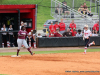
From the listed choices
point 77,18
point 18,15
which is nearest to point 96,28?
point 77,18

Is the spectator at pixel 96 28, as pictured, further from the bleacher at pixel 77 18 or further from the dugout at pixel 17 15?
the dugout at pixel 17 15

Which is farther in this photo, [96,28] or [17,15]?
[96,28]

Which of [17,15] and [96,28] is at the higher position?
[17,15]

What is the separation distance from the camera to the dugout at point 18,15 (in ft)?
63.0

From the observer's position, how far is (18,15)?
18797 millimetres

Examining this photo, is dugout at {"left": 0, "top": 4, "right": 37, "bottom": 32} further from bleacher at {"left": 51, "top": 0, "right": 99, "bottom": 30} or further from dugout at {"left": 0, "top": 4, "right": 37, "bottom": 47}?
bleacher at {"left": 51, "top": 0, "right": 99, "bottom": 30}

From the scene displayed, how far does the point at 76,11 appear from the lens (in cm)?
2356

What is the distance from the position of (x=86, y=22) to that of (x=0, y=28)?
8187 millimetres

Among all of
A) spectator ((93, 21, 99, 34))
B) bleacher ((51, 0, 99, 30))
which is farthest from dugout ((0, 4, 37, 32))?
spectator ((93, 21, 99, 34))

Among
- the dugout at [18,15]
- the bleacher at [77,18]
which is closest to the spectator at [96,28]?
the bleacher at [77,18]

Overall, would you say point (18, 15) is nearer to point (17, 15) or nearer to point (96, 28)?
point (17, 15)

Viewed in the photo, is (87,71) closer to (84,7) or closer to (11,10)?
(11,10)

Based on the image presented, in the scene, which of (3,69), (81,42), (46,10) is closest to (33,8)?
(81,42)

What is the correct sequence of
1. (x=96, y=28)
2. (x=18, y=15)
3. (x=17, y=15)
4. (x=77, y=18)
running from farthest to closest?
(x=77, y=18)
(x=96, y=28)
(x=17, y=15)
(x=18, y=15)
